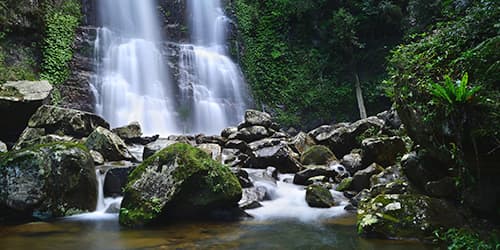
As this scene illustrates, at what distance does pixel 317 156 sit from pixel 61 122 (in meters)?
8.08

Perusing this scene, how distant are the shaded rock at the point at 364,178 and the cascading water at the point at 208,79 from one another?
10.2 m

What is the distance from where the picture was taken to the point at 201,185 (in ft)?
21.6

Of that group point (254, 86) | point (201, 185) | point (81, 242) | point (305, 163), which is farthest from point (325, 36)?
point (81, 242)

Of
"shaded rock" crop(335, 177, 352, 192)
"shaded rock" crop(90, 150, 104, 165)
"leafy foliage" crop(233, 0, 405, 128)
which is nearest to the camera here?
"shaded rock" crop(335, 177, 352, 192)

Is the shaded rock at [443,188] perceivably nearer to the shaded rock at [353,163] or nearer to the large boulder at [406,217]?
the large boulder at [406,217]

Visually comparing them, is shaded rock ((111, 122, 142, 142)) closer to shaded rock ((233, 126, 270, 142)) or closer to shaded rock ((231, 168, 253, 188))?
shaded rock ((233, 126, 270, 142))

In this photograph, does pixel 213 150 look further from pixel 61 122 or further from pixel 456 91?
pixel 456 91

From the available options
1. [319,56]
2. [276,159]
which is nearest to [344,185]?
[276,159]

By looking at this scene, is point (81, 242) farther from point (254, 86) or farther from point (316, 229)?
point (254, 86)

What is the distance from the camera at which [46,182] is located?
6.63 m

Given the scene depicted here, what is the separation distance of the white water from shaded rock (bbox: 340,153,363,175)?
1503mm

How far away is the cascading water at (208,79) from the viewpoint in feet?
59.5

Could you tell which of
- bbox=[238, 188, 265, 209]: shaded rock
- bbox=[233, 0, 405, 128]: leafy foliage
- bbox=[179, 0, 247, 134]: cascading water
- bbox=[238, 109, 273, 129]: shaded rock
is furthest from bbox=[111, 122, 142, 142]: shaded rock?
bbox=[233, 0, 405, 128]: leafy foliage

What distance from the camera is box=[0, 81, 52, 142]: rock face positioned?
1082 cm
